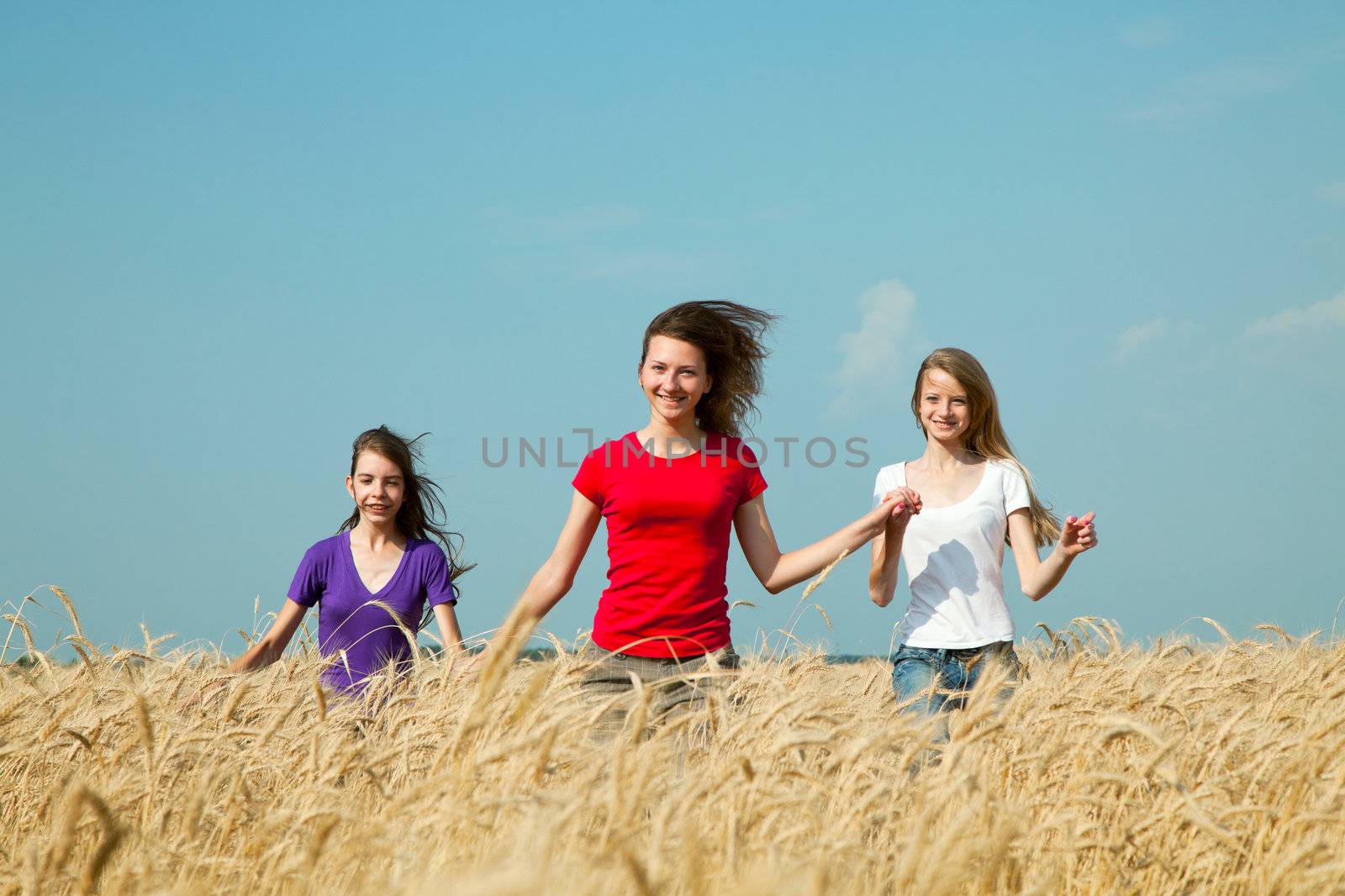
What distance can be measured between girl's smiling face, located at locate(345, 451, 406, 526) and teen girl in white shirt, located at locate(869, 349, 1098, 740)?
7.15 feet

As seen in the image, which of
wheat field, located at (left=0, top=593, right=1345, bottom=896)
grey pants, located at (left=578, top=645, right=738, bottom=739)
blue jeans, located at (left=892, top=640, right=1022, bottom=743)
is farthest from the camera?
blue jeans, located at (left=892, top=640, right=1022, bottom=743)

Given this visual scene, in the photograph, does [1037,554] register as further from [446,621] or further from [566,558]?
[446,621]

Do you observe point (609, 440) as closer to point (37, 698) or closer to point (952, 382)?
point (952, 382)

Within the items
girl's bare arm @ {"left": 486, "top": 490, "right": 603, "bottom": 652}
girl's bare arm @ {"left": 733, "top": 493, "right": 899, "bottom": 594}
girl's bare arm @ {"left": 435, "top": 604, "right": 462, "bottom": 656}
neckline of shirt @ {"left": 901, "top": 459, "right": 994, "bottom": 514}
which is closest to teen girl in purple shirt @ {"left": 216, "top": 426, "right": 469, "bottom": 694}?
girl's bare arm @ {"left": 435, "top": 604, "right": 462, "bottom": 656}

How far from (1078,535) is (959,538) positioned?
0.43 meters

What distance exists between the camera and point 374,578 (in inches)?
200

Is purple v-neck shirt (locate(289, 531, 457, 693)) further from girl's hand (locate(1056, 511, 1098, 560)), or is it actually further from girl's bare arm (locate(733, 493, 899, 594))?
girl's hand (locate(1056, 511, 1098, 560))

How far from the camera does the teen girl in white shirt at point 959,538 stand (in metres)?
4.33

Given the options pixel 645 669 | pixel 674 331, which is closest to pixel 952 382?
pixel 674 331

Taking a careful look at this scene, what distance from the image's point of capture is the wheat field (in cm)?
205

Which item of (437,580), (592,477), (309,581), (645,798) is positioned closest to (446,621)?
(437,580)

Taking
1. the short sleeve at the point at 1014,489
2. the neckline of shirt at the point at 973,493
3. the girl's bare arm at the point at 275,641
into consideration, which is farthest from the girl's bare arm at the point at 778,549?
the girl's bare arm at the point at 275,641

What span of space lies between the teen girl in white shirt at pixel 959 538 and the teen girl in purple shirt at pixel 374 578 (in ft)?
6.32

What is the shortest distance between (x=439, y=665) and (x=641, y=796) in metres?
2.22
